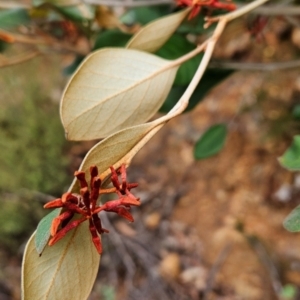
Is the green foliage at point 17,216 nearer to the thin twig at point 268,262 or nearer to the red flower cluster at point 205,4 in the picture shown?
the thin twig at point 268,262

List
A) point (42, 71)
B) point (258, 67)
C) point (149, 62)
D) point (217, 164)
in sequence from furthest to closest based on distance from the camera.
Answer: point (42, 71), point (217, 164), point (258, 67), point (149, 62)

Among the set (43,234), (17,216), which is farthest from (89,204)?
(17,216)

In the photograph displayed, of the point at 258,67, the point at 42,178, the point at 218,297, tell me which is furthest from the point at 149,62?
the point at 42,178

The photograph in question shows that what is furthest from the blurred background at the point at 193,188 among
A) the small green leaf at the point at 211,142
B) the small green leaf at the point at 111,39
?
the small green leaf at the point at 111,39

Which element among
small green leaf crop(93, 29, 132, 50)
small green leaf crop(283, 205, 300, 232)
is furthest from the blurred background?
small green leaf crop(283, 205, 300, 232)

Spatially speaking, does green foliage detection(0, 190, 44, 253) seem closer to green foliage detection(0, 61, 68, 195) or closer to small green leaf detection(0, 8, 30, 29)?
green foliage detection(0, 61, 68, 195)

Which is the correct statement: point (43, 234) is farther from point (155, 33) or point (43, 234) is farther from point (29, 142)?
point (29, 142)

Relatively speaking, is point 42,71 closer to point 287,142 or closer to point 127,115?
point 287,142
